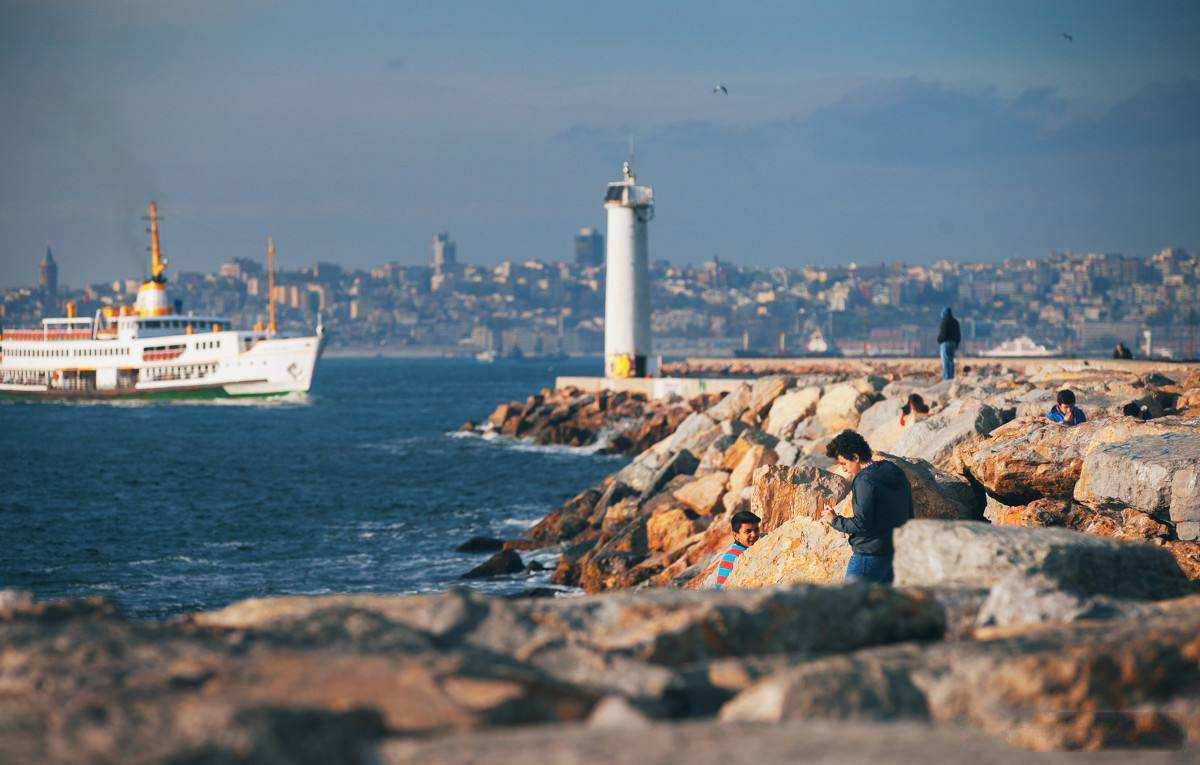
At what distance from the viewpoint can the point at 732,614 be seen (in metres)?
3.32

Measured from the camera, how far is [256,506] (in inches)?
891

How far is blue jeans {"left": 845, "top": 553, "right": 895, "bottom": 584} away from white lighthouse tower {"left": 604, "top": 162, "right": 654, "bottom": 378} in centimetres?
3681

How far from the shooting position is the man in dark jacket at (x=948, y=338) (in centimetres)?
1723

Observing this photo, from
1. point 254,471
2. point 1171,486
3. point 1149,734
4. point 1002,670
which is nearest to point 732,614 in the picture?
point 1002,670

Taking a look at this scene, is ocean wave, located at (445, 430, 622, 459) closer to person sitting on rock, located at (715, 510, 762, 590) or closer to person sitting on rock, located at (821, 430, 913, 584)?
person sitting on rock, located at (715, 510, 762, 590)

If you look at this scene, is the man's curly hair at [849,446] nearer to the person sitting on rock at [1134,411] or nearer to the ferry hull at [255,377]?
the person sitting on rock at [1134,411]

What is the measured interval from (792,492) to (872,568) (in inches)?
121

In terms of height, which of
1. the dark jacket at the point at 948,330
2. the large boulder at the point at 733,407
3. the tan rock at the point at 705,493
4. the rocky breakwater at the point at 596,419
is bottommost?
the rocky breakwater at the point at 596,419

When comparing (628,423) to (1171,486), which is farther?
(628,423)

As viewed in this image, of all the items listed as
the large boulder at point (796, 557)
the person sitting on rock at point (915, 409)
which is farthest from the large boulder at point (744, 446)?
the large boulder at point (796, 557)

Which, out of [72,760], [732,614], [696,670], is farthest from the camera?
[732,614]

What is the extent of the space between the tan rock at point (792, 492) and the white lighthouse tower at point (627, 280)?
3335 cm

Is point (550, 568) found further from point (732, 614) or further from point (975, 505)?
point (732, 614)

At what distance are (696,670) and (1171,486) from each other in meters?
4.62
